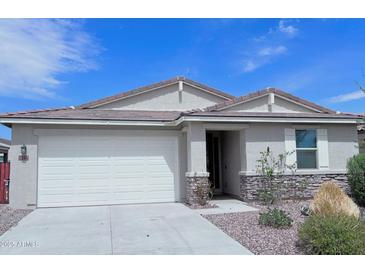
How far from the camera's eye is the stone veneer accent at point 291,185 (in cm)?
1138

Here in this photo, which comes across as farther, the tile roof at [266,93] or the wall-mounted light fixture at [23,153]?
the tile roof at [266,93]

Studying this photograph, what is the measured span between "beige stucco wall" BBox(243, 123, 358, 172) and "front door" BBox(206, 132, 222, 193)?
113 inches

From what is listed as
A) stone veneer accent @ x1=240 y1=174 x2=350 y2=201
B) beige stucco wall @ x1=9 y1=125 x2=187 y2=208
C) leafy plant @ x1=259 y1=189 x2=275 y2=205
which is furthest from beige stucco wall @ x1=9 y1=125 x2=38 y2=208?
leafy plant @ x1=259 y1=189 x2=275 y2=205

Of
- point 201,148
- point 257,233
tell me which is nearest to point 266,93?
point 201,148

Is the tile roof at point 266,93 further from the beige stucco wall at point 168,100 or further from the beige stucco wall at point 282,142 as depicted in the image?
the beige stucco wall at point 168,100

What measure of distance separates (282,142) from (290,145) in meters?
0.33

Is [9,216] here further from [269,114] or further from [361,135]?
[361,135]

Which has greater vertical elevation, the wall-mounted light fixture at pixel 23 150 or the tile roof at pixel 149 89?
the tile roof at pixel 149 89

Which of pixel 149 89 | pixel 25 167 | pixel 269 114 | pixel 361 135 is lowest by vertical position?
pixel 25 167

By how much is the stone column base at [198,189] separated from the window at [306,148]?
3871 millimetres

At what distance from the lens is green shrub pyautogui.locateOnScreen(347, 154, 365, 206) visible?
1039cm

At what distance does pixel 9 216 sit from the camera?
9.47 meters

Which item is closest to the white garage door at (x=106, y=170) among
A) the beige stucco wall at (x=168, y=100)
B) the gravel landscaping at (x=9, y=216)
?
the gravel landscaping at (x=9, y=216)

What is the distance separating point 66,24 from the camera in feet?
29.7
